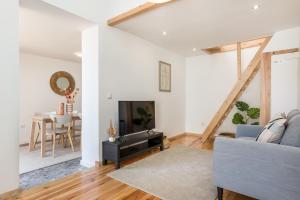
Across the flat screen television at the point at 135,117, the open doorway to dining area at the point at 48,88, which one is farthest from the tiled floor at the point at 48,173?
the flat screen television at the point at 135,117

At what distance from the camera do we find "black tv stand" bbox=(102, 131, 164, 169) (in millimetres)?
2885

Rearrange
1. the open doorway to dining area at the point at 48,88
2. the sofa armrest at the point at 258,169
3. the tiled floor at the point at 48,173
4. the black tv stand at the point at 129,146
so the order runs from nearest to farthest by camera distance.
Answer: the sofa armrest at the point at 258,169
the tiled floor at the point at 48,173
the open doorway to dining area at the point at 48,88
the black tv stand at the point at 129,146

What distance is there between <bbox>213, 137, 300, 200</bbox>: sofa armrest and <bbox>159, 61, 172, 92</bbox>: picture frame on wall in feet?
9.35

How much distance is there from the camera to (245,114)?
15.6ft

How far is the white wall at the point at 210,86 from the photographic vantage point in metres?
4.79

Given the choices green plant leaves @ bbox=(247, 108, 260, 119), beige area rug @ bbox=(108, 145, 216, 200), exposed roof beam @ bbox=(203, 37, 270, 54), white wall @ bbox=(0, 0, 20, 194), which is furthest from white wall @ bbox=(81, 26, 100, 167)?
green plant leaves @ bbox=(247, 108, 260, 119)

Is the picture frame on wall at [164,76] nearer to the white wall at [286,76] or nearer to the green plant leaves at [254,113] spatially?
the green plant leaves at [254,113]

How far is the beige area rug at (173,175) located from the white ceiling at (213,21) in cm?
248

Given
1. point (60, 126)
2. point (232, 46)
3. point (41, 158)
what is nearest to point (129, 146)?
point (41, 158)

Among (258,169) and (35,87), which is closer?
(258,169)

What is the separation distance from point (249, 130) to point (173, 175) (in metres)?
1.51

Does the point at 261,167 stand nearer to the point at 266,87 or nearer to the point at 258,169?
the point at 258,169

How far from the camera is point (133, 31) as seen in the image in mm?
3523

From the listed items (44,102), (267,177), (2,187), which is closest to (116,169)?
(2,187)
